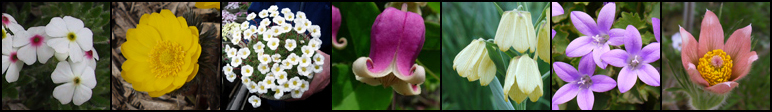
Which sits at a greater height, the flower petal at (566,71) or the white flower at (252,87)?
the flower petal at (566,71)

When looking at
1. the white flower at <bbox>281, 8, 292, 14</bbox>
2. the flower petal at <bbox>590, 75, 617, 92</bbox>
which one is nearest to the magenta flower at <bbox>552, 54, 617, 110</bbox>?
the flower petal at <bbox>590, 75, 617, 92</bbox>

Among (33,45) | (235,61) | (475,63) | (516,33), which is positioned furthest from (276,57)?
(33,45)

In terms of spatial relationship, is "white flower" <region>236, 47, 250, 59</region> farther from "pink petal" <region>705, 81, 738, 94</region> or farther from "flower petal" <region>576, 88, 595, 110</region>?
"pink petal" <region>705, 81, 738, 94</region>

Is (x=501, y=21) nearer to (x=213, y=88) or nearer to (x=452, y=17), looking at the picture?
(x=452, y=17)

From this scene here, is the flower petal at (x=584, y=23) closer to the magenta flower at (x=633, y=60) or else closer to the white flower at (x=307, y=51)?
the magenta flower at (x=633, y=60)

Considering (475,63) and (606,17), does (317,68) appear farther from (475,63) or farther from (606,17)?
(606,17)

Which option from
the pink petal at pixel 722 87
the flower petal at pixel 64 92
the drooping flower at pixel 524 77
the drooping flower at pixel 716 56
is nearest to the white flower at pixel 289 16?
the drooping flower at pixel 524 77
